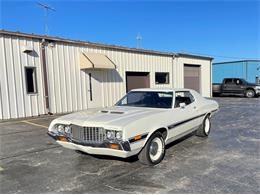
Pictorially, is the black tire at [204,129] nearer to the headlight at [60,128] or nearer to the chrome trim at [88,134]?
the chrome trim at [88,134]

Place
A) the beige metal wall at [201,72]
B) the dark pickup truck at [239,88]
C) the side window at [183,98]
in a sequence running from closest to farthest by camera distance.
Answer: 1. the side window at [183,98]
2. the beige metal wall at [201,72]
3. the dark pickup truck at [239,88]

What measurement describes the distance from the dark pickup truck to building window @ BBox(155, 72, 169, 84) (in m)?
7.69

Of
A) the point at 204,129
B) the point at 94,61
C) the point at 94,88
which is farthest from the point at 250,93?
the point at 204,129

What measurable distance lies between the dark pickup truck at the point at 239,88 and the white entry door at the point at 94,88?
14340mm

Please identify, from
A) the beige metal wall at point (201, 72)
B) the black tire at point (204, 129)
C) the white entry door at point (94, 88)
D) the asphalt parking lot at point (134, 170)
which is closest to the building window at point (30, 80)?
the white entry door at point (94, 88)

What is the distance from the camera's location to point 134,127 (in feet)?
11.8

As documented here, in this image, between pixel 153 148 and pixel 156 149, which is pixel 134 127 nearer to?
pixel 153 148

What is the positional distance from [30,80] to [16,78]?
0.67m

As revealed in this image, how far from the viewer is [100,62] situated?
11641 mm

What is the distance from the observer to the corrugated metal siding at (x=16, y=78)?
9.09 m

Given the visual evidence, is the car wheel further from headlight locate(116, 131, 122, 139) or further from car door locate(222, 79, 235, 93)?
car door locate(222, 79, 235, 93)

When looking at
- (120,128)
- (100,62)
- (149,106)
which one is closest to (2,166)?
(120,128)

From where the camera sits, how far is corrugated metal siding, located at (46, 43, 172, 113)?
10.6 metres

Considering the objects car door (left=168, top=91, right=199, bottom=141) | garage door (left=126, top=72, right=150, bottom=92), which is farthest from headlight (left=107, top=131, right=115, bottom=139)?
garage door (left=126, top=72, right=150, bottom=92)
